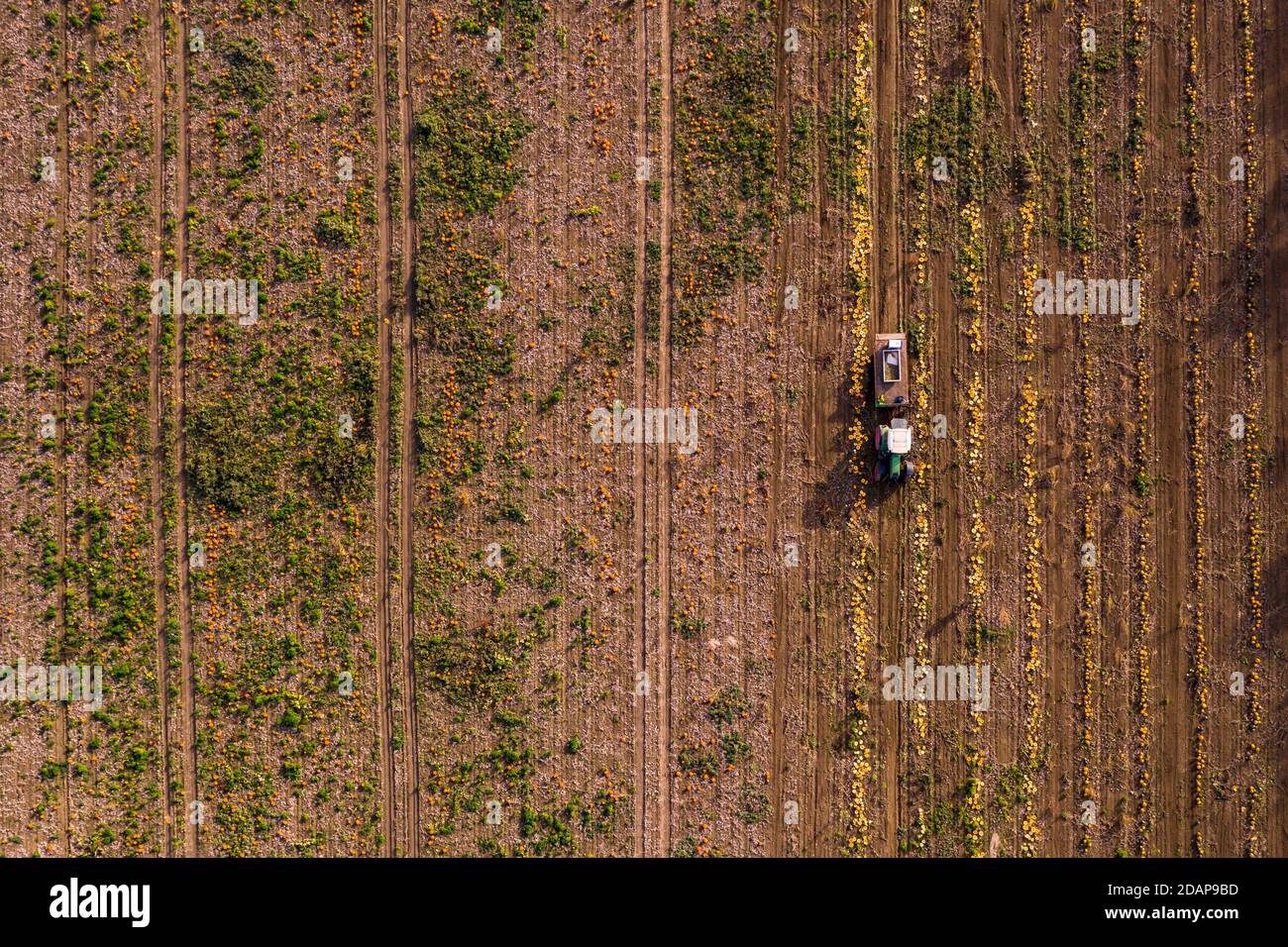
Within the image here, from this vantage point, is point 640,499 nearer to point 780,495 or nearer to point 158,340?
point 780,495

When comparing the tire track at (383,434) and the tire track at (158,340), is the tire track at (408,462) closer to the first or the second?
the tire track at (383,434)

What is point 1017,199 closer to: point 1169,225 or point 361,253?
point 1169,225

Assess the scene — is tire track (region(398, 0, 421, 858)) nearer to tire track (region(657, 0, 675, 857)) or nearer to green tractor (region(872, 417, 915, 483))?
tire track (region(657, 0, 675, 857))

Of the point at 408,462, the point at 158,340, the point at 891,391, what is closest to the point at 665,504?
the point at 891,391

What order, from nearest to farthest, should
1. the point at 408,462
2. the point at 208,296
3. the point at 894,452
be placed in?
the point at 894,452, the point at 208,296, the point at 408,462

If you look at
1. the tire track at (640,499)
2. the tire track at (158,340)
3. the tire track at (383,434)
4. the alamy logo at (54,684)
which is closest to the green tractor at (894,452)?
the tire track at (640,499)
